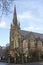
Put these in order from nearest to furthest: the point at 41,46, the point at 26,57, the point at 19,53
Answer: the point at 26,57 → the point at 19,53 → the point at 41,46

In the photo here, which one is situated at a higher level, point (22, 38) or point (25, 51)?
point (22, 38)

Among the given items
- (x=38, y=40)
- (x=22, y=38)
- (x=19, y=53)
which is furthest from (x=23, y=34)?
(x=19, y=53)

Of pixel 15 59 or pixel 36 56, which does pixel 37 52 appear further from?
pixel 15 59

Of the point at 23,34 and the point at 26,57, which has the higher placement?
the point at 23,34

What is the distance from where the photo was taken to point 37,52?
6806 cm

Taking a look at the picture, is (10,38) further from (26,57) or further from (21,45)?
(26,57)

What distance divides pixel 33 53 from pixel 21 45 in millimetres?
12290

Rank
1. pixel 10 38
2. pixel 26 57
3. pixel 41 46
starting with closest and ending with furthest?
pixel 26 57, pixel 41 46, pixel 10 38

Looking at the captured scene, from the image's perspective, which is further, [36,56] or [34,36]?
[34,36]

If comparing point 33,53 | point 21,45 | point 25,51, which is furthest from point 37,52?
point 21,45

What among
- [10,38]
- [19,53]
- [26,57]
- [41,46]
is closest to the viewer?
[26,57]

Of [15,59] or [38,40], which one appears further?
[38,40]

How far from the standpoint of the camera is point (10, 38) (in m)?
94.8

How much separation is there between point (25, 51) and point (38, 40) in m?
7.66
